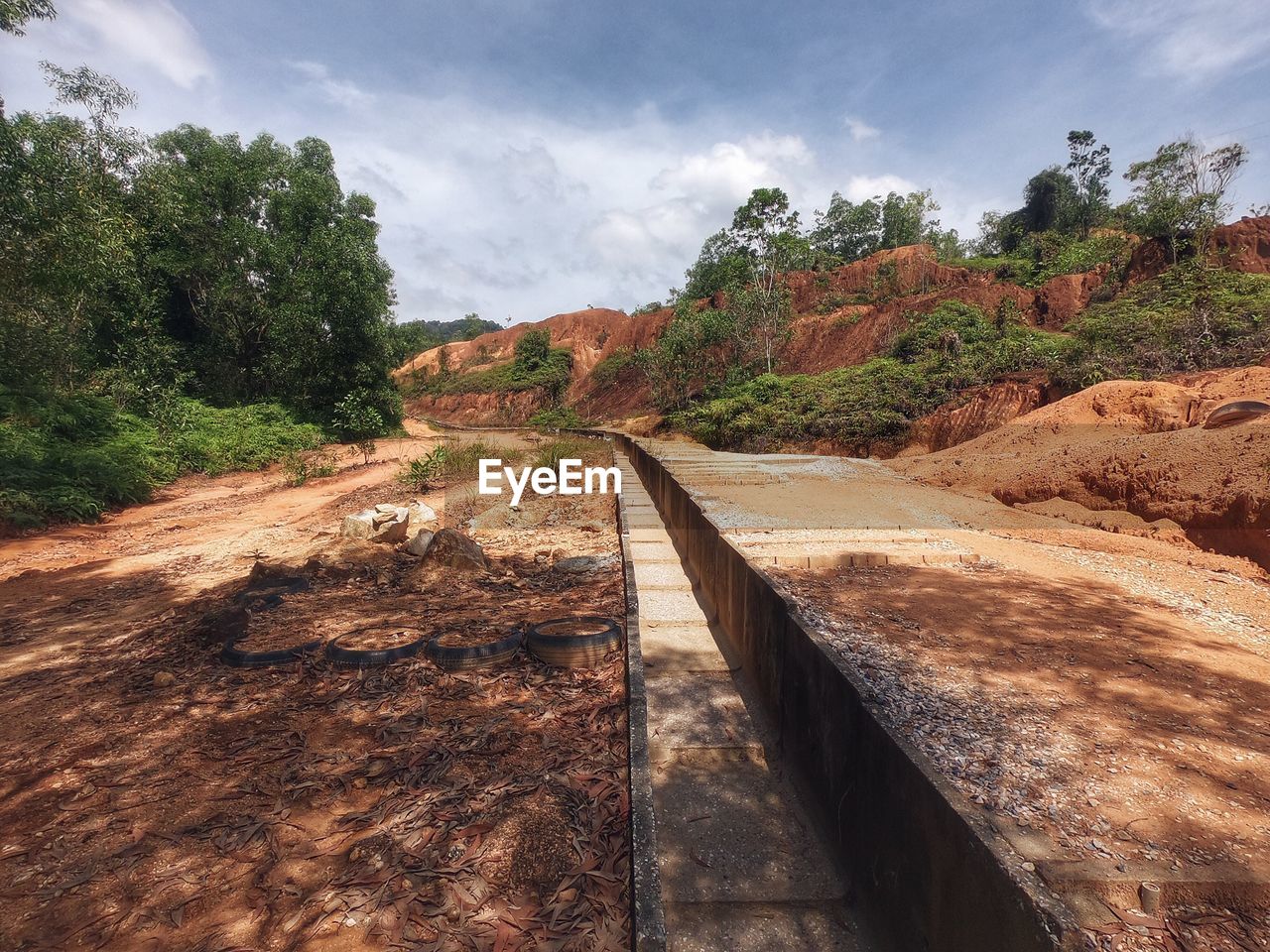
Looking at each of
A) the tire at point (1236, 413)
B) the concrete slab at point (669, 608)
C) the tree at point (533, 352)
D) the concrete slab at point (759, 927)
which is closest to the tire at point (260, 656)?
the concrete slab at point (669, 608)

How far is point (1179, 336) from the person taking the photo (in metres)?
13.1

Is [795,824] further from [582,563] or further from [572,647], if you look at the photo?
[582,563]

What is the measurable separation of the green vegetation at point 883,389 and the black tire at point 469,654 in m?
16.0

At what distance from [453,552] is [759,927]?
17.2 ft

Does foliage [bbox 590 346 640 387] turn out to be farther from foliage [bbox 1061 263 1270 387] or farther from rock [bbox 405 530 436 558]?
rock [bbox 405 530 436 558]

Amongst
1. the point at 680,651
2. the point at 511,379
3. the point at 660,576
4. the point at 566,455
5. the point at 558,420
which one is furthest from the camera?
the point at 511,379

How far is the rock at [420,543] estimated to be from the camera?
7.18m

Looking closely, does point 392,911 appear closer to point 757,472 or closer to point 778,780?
point 778,780

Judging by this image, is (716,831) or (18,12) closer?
(716,831)

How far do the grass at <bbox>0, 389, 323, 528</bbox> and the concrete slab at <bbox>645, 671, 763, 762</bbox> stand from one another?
436 inches

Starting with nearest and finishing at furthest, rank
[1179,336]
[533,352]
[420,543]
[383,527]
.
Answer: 1. [420,543]
2. [383,527]
3. [1179,336]
4. [533,352]


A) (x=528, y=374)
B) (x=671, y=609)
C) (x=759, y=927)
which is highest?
(x=528, y=374)

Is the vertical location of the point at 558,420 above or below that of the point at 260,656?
above

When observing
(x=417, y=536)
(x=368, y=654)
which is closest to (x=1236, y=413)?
(x=368, y=654)
